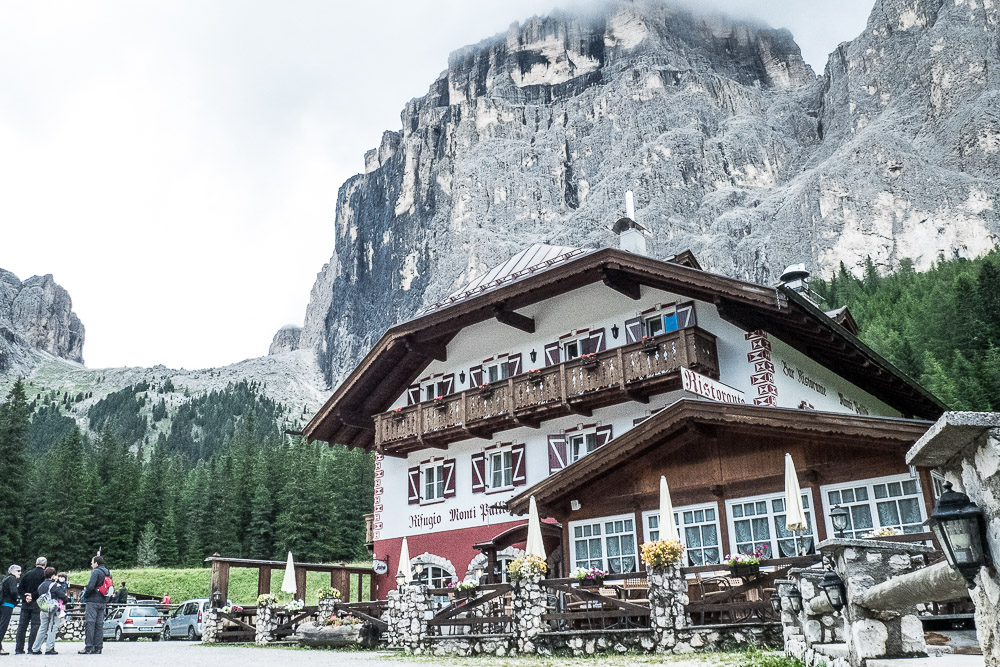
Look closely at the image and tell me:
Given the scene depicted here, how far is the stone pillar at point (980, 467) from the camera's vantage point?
358cm

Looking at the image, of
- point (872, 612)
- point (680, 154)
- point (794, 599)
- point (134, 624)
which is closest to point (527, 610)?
point (794, 599)

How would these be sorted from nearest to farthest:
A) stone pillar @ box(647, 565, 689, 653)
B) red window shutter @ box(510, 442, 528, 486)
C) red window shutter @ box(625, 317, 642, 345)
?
stone pillar @ box(647, 565, 689, 653) < red window shutter @ box(625, 317, 642, 345) < red window shutter @ box(510, 442, 528, 486)

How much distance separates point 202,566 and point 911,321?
53.7 meters

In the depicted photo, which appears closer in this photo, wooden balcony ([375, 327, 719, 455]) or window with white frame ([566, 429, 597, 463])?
wooden balcony ([375, 327, 719, 455])

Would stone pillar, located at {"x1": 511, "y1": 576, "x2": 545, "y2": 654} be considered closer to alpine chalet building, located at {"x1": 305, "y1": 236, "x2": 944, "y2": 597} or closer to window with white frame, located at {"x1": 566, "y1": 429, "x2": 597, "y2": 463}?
alpine chalet building, located at {"x1": 305, "y1": 236, "x2": 944, "y2": 597}

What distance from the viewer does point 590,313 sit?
76.6ft

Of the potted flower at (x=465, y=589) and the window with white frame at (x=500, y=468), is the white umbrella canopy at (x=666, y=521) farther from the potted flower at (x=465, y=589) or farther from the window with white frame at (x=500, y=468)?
the window with white frame at (x=500, y=468)

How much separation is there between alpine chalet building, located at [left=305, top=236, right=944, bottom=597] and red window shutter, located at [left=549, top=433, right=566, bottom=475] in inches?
1.5

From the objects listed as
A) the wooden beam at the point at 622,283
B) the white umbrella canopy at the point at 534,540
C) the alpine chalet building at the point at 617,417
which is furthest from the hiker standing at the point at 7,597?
the wooden beam at the point at 622,283

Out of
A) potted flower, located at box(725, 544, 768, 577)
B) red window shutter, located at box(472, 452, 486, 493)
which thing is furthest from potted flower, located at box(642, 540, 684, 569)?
red window shutter, located at box(472, 452, 486, 493)

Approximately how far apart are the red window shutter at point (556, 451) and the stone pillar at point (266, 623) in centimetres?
767

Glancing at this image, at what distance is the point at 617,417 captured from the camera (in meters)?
21.9

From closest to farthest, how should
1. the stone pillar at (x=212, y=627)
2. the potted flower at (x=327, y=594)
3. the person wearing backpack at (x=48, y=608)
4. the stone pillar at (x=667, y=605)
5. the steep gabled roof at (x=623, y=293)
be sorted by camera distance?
the stone pillar at (x=667, y=605) < the person wearing backpack at (x=48, y=608) < the steep gabled roof at (x=623, y=293) < the potted flower at (x=327, y=594) < the stone pillar at (x=212, y=627)

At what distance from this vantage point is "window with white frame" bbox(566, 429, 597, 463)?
22.3m
